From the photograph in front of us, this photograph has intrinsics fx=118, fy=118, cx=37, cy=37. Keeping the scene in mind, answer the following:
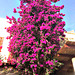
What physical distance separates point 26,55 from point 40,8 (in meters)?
2.62

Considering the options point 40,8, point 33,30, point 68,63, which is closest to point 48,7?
point 40,8

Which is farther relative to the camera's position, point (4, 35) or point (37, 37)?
point (4, 35)

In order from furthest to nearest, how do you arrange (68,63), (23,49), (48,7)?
(48,7)
(23,49)
(68,63)

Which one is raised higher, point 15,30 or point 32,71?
point 15,30

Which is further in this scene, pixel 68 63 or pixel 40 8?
pixel 40 8

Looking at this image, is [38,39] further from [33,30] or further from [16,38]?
[16,38]

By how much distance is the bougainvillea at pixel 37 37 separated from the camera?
5.40m

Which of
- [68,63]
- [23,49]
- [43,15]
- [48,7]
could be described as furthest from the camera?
[48,7]

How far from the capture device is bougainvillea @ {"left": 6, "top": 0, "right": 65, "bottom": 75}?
5.40m

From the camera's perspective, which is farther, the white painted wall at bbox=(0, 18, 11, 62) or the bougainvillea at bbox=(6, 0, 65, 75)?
the white painted wall at bbox=(0, 18, 11, 62)

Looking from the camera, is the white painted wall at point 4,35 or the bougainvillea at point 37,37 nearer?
the bougainvillea at point 37,37

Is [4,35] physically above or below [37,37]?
above

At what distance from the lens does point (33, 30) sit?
18.9ft

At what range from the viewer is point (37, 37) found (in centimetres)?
576
